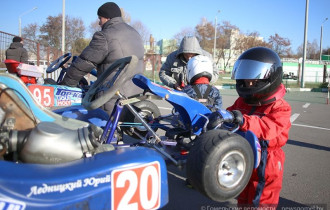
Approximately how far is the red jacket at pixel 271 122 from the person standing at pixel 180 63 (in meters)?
1.91

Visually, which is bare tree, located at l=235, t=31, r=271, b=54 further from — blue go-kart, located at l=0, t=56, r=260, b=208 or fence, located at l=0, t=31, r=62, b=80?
blue go-kart, located at l=0, t=56, r=260, b=208

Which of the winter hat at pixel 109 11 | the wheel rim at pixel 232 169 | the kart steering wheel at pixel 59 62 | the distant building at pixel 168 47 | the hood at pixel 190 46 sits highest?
the distant building at pixel 168 47

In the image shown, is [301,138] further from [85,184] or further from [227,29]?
[227,29]

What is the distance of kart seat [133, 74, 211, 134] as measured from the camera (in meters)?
2.00

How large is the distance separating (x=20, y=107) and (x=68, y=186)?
73cm

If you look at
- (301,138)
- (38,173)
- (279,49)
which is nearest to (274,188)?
(38,173)

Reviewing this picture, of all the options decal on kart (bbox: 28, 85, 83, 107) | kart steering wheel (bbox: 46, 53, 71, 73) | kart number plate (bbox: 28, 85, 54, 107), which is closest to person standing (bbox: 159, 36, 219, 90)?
decal on kart (bbox: 28, 85, 83, 107)

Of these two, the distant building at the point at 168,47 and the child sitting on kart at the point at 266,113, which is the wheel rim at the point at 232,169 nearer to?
the child sitting on kart at the point at 266,113

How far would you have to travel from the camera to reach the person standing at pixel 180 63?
14.0 ft

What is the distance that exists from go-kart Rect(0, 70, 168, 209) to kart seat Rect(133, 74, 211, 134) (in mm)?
498

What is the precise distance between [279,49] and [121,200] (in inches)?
2116

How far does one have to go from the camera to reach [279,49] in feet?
165

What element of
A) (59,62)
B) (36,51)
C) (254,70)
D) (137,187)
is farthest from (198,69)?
(36,51)

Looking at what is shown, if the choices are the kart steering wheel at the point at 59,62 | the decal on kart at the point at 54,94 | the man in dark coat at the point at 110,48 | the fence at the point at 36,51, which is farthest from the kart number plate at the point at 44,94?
the fence at the point at 36,51
